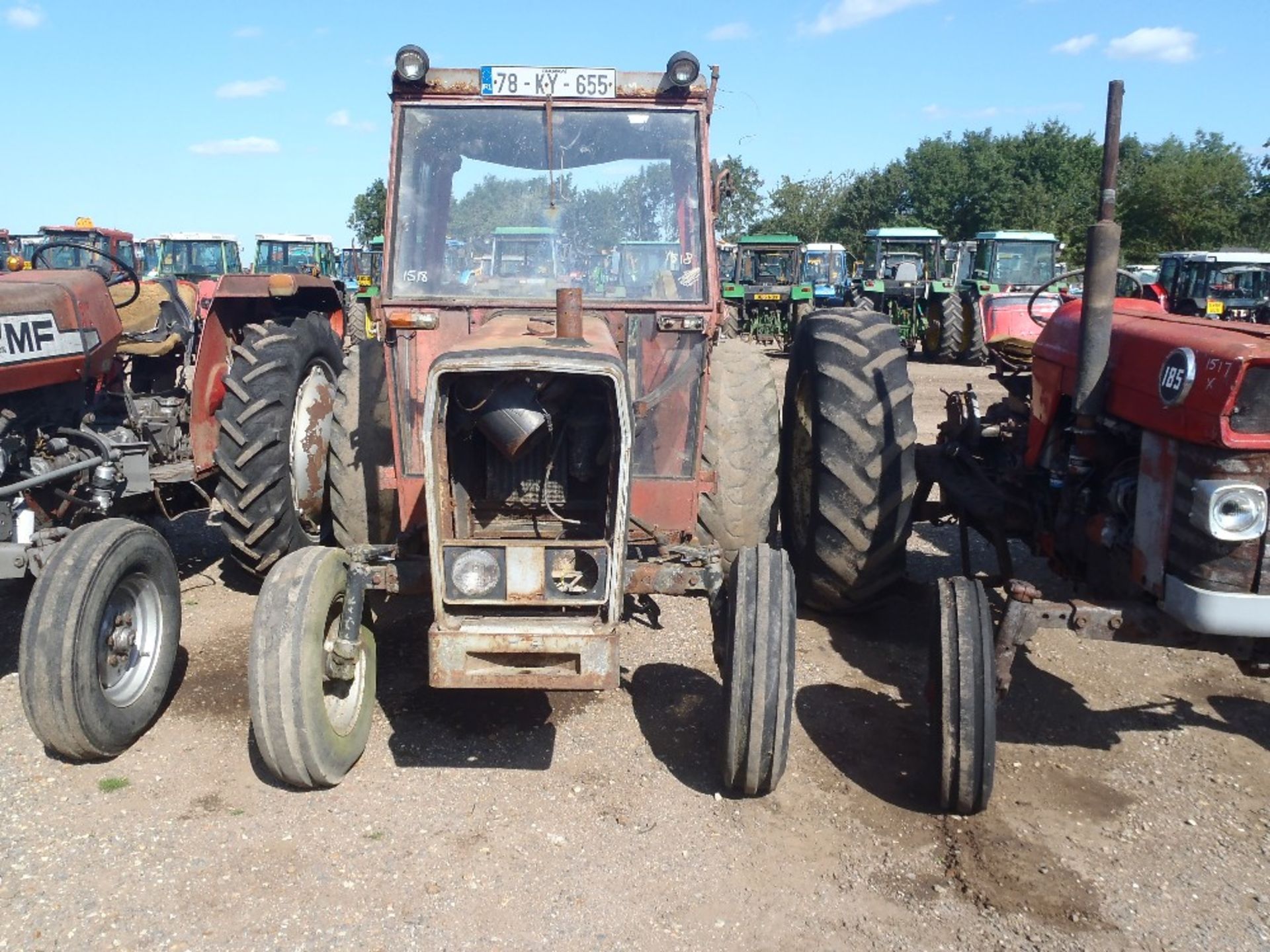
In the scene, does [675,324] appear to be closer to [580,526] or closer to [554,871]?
[580,526]

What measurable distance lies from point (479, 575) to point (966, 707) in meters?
1.64

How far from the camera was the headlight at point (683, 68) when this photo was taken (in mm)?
4371

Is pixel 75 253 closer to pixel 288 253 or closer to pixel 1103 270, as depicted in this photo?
pixel 288 253

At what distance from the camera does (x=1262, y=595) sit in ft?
10.7

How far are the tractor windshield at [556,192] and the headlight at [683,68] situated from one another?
16 centimetres

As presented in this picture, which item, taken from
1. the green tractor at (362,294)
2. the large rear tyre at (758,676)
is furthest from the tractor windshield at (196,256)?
the large rear tyre at (758,676)

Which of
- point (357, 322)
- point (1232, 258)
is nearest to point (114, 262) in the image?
point (357, 322)

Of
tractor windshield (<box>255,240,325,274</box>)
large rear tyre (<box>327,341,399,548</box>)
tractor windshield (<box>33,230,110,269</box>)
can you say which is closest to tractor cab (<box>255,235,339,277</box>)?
tractor windshield (<box>255,240,325,274</box>)

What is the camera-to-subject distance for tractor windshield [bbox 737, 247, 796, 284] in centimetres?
2286

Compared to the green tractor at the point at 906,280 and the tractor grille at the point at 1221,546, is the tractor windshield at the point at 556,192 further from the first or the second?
the green tractor at the point at 906,280

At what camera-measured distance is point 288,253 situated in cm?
2317

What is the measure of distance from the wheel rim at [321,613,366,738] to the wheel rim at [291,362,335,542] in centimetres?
178

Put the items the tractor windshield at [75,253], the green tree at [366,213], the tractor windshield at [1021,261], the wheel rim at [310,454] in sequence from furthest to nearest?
the green tree at [366,213], the tractor windshield at [1021,261], the tractor windshield at [75,253], the wheel rim at [310,454]

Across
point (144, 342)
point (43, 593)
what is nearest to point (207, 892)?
point (43, 593)
